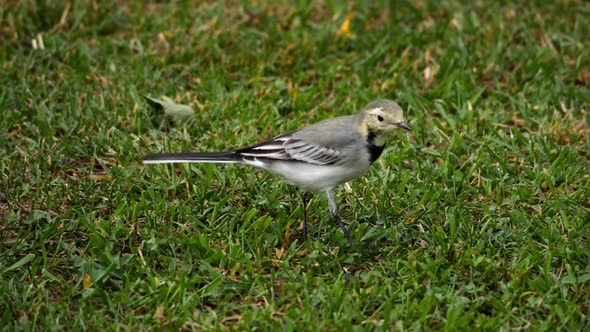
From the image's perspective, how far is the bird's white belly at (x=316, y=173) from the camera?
548cm

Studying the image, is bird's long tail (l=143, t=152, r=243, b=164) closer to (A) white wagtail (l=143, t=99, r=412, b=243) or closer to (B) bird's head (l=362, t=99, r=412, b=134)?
(A) white wagtail (l=143, t=99, r=412, b=243)

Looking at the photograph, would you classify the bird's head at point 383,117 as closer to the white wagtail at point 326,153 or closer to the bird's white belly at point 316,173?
the white wagtail at point 326,153

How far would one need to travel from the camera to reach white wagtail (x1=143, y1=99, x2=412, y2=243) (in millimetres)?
5477

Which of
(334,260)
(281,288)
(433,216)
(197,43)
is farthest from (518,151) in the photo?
(197,43)

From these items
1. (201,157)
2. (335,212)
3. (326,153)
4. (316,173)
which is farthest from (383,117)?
(201,157)

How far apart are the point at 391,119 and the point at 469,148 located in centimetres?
165

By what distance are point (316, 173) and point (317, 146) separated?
204 millimetres

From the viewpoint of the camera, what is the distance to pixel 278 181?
6.45m

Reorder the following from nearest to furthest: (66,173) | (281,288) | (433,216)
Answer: (281,288)
(433,216)
(66,173)

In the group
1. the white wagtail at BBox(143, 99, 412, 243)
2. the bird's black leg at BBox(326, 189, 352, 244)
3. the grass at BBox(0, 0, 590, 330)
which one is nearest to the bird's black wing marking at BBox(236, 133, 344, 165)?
the white wagtail at BBox(143, 99, 412, 243)

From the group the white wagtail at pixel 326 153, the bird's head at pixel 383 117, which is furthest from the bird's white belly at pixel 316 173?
the bird's head at pixel 383 117

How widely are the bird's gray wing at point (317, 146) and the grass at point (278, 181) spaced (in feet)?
1.52

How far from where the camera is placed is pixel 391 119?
215 inches

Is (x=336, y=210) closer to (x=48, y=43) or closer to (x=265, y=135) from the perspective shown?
(x=265, y=135)
